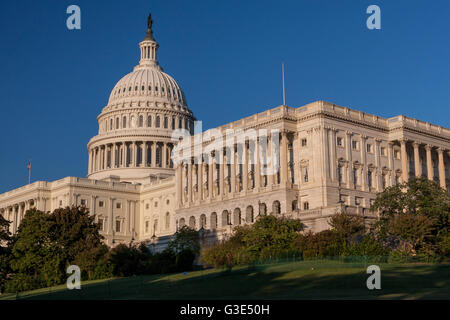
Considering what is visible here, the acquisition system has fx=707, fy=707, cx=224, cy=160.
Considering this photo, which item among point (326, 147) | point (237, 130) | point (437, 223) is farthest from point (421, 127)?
point (437, 223)

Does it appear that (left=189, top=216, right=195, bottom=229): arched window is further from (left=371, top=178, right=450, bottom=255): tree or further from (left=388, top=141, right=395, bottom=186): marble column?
(left=371, top=178, right=450, bottom=255): tree

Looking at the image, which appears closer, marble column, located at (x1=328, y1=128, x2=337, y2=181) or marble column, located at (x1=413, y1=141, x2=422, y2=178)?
marble column, located at (x1=328, y1=128, x2=337, y2=181)

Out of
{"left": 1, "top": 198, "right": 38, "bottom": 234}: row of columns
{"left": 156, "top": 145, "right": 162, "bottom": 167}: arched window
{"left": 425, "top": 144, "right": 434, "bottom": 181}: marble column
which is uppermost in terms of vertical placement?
{"left": 156, "top": 145, "right": 162, "bottom": 167}: arched window

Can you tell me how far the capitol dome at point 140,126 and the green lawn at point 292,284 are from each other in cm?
9625

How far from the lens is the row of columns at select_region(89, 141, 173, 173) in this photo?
160m

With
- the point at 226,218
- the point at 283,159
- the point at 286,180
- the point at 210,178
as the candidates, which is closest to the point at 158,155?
the point at 210,178

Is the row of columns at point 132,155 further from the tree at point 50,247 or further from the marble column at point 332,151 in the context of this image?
the tree at point 50,247

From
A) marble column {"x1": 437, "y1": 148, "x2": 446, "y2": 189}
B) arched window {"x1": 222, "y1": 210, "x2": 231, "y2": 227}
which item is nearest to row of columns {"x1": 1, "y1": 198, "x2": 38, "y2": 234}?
arched window {"x1": 222, "y1": 210, "x2": 231, "y2": 227}

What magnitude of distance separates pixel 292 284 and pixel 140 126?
401 ft

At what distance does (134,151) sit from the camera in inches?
6334

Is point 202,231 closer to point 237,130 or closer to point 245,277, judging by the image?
point 237,130

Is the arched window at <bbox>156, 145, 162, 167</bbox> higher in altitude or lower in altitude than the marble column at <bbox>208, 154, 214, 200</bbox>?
higher

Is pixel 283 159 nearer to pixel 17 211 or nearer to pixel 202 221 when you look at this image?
pixel 202 221
